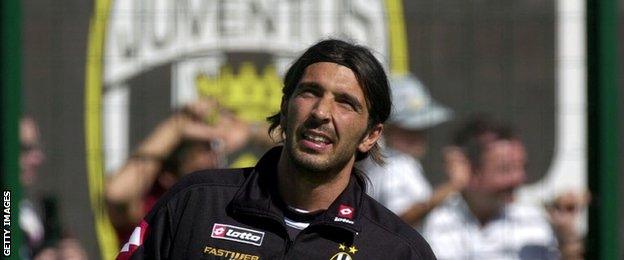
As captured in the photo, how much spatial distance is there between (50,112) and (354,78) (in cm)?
239

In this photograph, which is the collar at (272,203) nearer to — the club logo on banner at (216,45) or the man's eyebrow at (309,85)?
the man's eyebrow at (309,85)

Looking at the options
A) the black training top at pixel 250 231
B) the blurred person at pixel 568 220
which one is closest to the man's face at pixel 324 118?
the black training top at pixel 250 231

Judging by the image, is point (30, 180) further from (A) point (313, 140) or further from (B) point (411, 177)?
(A) point (313, 140)

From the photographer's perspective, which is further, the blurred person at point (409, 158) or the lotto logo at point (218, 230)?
the blurred person at point (409, 158)

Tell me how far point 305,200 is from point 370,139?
0.21 metres

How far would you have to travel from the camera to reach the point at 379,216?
2.74 m

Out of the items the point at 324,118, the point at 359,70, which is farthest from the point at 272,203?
the point at 359,70

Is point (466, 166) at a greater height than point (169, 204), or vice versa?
point (169, 204)

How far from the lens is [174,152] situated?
479 centimetres

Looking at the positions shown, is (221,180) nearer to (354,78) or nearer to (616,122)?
(354,78)

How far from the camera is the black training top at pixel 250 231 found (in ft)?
8.63

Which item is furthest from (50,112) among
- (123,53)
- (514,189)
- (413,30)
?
(514,189)

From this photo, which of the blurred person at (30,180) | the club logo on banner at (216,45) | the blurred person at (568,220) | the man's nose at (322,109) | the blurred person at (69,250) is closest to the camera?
the man's nose at (322,109)

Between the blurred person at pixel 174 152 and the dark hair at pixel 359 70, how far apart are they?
197 centimetres
